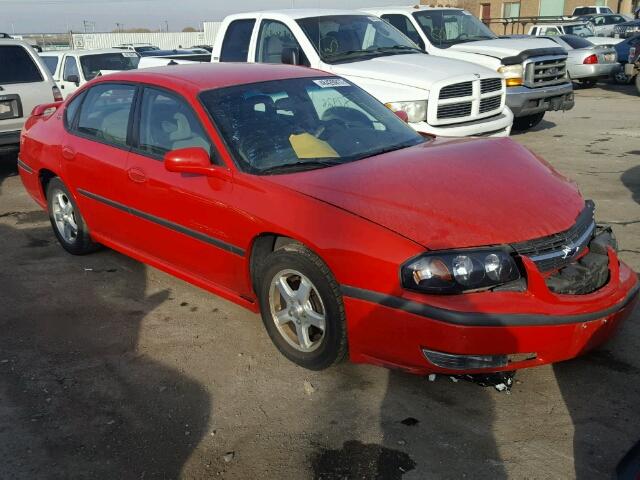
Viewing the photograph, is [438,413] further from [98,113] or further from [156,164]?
[98,113]

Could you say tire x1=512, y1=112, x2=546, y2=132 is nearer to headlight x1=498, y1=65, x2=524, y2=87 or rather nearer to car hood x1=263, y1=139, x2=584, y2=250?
headlight x1=498, y1=65, x2=524, y2=87

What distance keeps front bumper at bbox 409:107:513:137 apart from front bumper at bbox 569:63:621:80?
10248 mm

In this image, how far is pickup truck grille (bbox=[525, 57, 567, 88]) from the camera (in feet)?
34.0

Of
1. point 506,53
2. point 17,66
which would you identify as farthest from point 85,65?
point 506,53

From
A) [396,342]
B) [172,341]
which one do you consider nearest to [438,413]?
[396,342]

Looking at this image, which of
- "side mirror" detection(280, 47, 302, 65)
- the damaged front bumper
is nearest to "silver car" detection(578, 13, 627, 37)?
"side mirror" detection(280, 47, 302, 65)

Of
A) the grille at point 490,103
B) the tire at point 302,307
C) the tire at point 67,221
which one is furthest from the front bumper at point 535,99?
A: the tire at point 302,307

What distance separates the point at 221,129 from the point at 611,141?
816cm

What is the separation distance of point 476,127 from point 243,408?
5767mm

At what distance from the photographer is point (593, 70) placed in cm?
1770

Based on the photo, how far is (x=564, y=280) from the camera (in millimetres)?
3229

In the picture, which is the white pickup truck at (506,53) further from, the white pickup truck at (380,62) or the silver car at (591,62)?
the silver car at (591,62)

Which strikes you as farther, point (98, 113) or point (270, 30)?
point (270, 30)

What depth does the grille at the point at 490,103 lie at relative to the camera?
8.55 metres
